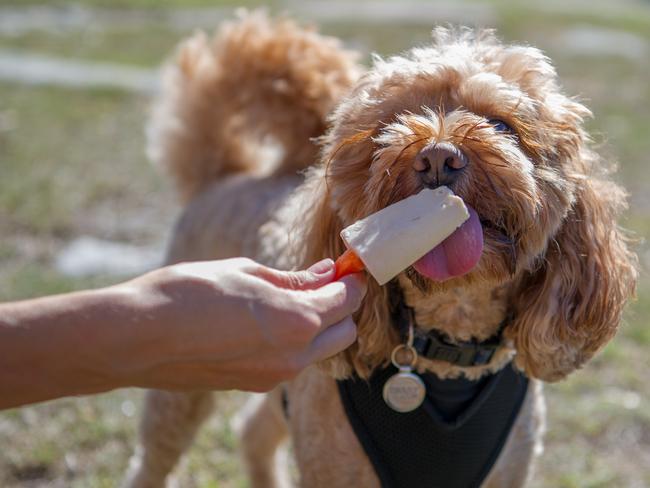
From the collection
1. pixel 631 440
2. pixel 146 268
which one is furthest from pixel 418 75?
pixel 146 268

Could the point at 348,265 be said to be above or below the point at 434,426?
above

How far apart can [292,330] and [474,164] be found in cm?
86

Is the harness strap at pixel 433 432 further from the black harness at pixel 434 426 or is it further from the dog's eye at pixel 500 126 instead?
the dog's eye at pixel 500 126

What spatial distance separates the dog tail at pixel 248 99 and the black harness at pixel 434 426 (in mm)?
1414

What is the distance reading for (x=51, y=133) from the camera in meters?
8.77

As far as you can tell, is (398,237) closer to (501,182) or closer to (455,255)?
(455,255)

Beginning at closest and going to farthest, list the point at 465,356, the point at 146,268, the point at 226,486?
the point at 465,356 → the point at 226,486 → the point at 146,268

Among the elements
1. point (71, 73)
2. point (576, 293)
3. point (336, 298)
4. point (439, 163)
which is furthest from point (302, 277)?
point (71, 73)

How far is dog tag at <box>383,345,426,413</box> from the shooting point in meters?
2.75

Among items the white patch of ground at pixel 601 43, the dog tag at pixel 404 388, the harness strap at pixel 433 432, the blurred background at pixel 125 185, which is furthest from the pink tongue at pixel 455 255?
the white patch of ground at pixel 601 43

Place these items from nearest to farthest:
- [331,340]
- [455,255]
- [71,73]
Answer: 1. [331,340]
2. [455,255]
3. [71,73]

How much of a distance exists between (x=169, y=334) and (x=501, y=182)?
3.75 feet

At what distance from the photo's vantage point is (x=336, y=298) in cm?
190

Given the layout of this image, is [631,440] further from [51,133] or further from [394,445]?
[51,133]
